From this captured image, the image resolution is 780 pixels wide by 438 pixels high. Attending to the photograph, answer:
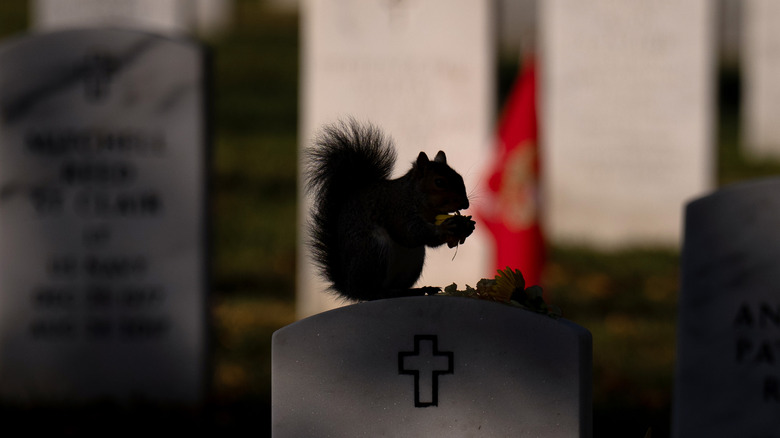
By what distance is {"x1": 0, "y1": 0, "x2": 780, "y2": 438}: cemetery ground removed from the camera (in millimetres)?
4004

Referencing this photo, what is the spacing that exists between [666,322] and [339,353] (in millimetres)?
3866

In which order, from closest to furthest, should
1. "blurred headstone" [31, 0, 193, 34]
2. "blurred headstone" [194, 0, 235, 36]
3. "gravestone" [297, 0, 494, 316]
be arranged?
"gravestone" [297, 0, 494, 316]
"blurred headstone" [31, 0, 193, 34]
"blurred headstone" [194, 0, 235, 36]

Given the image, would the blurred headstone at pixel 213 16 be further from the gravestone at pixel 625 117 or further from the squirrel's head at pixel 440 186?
the squirrel's head at pixel 440 186

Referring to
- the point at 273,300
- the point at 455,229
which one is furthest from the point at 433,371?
the point at 273,300

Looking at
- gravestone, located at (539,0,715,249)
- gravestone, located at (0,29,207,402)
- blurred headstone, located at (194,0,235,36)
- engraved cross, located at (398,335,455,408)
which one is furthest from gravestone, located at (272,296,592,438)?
blurred headstone, located at (194,0,235,36)

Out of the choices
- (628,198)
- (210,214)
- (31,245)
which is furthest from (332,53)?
(628,198)

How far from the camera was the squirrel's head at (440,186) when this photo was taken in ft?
6.48

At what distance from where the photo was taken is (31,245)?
13.7 feet

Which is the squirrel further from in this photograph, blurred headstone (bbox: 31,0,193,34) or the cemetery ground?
blurred headstone (bbox: 31,0,193,34)

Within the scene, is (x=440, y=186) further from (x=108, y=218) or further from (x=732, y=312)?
(x=108, y=218)

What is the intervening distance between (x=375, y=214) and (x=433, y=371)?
351 millimetres

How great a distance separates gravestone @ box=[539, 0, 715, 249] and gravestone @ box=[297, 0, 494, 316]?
2278 millimetres

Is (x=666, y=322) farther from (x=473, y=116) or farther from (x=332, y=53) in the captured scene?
(x=332, y=53)

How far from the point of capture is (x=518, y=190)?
5102mm
